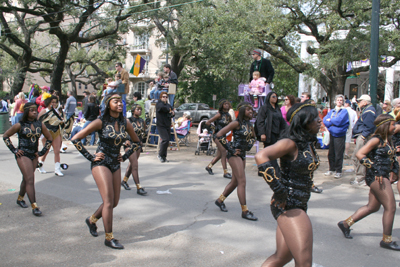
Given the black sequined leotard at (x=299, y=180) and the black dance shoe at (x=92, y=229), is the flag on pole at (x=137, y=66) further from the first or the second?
the black sequined leotard at (x=299, y=180)

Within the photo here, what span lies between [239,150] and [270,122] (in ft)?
9.19

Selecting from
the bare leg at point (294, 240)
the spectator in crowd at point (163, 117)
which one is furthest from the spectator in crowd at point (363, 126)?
the bare leg at point (294, 240)

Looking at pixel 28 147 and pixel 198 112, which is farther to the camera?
pixel 198 112

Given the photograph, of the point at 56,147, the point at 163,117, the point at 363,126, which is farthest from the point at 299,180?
the point at 163,117

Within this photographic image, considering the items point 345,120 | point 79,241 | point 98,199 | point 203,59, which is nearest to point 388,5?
point 345,120

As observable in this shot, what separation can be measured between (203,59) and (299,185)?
24.4 m

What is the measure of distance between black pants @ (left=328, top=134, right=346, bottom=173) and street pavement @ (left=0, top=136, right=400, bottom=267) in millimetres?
646

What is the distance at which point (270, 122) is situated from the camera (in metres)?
8.04

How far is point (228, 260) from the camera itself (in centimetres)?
399

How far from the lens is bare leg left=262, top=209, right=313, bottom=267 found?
2.73 metres

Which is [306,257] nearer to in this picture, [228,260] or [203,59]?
[228,260]

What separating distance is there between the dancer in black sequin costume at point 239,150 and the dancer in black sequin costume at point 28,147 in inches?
115

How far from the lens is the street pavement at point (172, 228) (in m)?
4.05

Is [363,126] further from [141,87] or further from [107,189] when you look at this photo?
[141,87]
